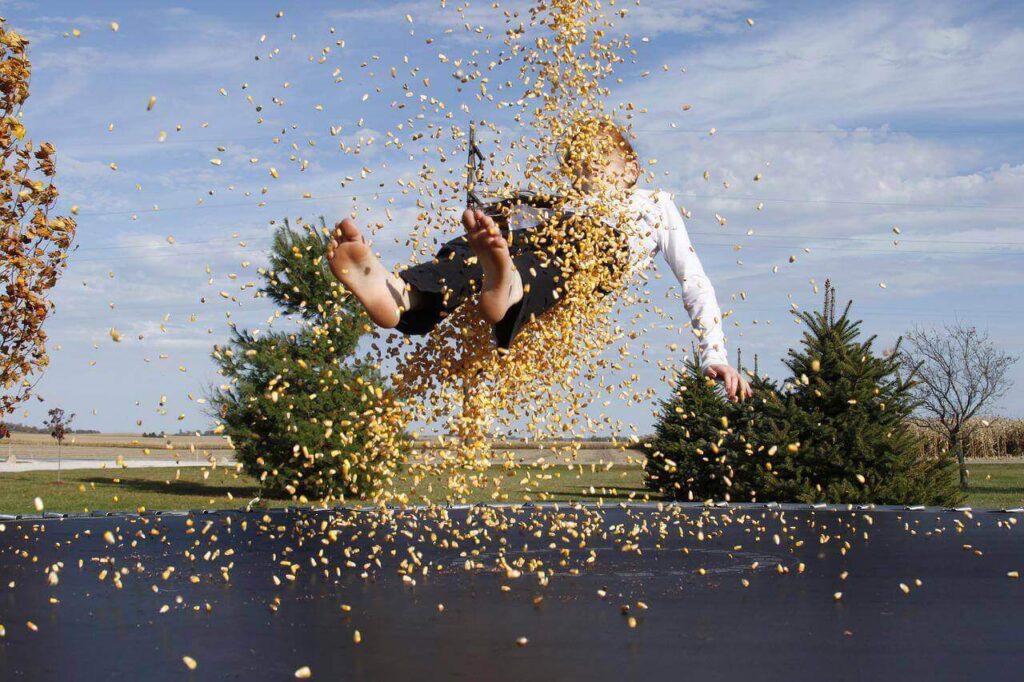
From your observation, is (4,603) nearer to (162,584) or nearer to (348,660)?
(162,584)

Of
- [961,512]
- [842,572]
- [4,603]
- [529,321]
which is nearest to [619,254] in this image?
[529,321]

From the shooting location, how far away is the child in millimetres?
2672

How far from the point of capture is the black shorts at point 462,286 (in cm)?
288

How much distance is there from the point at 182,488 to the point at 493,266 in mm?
12438

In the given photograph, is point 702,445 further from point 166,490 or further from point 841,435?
point 166,490

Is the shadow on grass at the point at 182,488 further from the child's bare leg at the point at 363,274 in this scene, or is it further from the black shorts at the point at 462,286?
the child's bare leg at the point at 363,274

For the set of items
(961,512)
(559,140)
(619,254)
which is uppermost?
(559,140)

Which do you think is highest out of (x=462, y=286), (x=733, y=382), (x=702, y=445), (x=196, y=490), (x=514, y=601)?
(x=462, y=286)

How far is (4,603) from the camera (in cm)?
265

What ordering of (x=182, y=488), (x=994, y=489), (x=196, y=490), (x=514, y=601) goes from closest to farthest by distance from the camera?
1. (x=514, y=601)
2. (x=994, y=489)
3. (x=196, y=490)
4. (x=182, y=488)

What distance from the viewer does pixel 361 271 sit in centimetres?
271

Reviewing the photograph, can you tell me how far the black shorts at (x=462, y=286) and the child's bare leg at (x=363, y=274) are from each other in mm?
103

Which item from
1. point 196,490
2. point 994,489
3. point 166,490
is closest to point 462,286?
point 166,490

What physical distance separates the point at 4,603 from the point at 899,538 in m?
3.46
